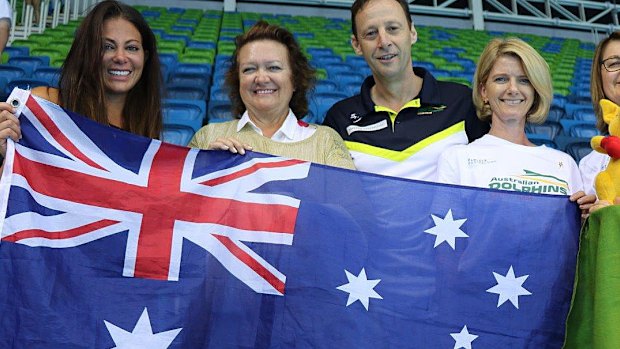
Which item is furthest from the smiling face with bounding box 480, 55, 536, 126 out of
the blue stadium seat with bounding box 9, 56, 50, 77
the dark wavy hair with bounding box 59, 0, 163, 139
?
the blue stadium seat with bounding box 9, 56, 50, 77

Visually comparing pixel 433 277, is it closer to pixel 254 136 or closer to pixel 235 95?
pixel 254 136

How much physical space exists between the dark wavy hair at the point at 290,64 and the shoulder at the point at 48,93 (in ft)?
1.88

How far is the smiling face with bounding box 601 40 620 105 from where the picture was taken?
2574 mm

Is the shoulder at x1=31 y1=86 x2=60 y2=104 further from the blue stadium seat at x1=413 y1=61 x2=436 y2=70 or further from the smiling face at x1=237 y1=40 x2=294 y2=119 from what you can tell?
the blue stadium seat at x1=413 y1=61 x2=436 y2=70

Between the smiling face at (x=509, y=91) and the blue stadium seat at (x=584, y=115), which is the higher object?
the blue stadium seat at (x=584, y=115)

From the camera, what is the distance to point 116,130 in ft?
6.78

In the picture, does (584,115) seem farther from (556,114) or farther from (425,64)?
(425,64)

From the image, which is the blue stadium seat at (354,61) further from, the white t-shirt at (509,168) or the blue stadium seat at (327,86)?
the white t-shirt at (509,168)

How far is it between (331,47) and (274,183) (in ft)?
24.9

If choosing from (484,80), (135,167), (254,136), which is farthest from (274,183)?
(484,80)

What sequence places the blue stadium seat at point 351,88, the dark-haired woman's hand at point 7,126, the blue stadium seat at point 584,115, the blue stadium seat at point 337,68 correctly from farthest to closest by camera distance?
the blue stadium seat at point 337,68
the blue stadium seat at point 351,88
the blue stadium seat at point 584,115
the dark-haired woman's hand at point 7,126

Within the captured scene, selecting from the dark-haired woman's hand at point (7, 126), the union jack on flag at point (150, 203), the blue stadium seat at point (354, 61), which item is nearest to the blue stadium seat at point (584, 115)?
the blue stadium seat at point (354, 61)

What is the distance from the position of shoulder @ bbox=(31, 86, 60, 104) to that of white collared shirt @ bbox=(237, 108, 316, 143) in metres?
0.60

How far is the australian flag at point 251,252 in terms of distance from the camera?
1.85 meters
